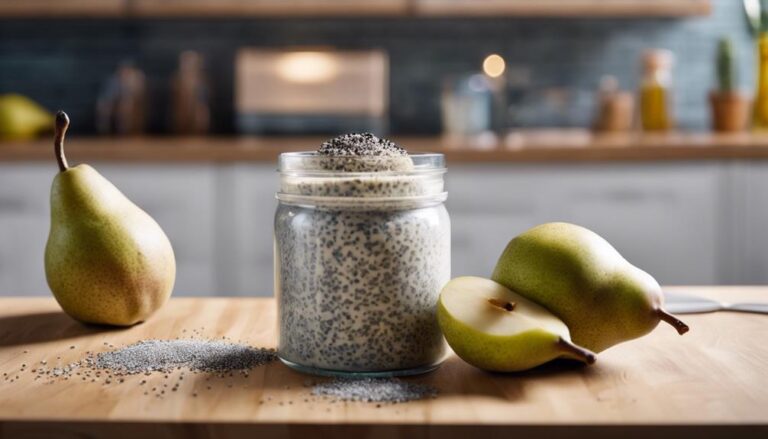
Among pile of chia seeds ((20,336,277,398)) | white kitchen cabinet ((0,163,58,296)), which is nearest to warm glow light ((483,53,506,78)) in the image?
white kitchen cabinet ((0,163,58,296))

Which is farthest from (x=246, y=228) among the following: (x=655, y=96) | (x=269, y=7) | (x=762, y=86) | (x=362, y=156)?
(x=362, y=156)

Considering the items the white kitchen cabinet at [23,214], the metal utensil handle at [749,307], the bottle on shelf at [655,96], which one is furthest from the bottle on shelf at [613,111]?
the metal utensil handle at [749,307]

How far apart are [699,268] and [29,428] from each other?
2.22 metres

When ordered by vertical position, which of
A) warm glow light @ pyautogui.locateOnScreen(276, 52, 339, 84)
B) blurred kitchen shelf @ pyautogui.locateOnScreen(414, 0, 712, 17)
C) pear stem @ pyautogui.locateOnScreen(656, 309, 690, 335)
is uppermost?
blurred kitchen shelf @ pyautogui.locateOnScreen(414, 0, 712, 17)

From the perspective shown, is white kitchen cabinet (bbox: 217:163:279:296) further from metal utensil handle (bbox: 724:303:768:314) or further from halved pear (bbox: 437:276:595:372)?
halved pear (bbox: 437:276:595:372)

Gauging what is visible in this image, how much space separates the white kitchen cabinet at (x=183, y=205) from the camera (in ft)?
8.50

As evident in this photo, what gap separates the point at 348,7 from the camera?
9.59 feet

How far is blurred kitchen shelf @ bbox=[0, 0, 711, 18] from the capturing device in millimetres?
2912

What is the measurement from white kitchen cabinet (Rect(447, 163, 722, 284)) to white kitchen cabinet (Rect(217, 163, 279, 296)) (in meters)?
0.50

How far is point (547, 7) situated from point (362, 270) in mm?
2300

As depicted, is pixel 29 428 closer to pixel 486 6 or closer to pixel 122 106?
pixel 486 6

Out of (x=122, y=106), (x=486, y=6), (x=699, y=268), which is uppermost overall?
(x=486, y=6)

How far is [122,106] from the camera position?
318cm

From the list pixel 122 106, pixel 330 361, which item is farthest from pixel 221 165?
pixel 330 361
